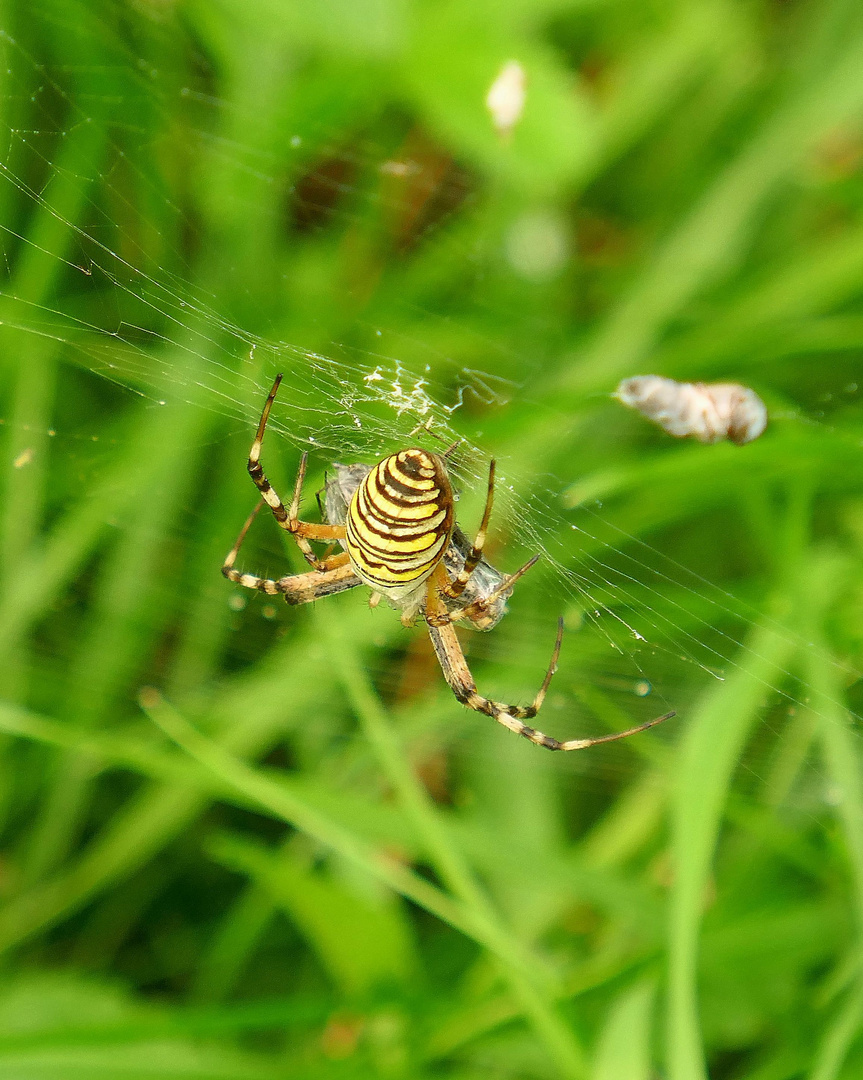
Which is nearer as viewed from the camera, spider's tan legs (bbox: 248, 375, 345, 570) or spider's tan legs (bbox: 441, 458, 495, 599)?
spider's tan legs (bbox: 441, 458, 495, 599)

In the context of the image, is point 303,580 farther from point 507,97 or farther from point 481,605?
point 507,97

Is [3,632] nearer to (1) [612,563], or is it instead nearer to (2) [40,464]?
(2) [40,464]

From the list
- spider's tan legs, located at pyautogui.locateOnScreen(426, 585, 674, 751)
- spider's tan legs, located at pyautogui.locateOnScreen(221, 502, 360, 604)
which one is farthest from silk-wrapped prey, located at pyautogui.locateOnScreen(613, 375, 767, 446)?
spider's tan legs, located at pyautogui.locateOnScreen(221, 502, 360, 604)

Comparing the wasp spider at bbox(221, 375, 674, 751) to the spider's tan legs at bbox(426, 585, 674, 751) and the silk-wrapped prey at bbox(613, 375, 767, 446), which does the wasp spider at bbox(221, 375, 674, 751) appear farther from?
the silk-wrapped prey at bbox(613, 375, 767, 446)

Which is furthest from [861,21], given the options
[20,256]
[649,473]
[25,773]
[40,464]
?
[25,773]

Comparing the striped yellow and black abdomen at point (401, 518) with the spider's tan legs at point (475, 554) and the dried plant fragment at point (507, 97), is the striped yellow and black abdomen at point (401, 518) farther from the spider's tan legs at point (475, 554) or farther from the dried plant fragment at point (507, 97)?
the dried plant fragment at point (507, 97)

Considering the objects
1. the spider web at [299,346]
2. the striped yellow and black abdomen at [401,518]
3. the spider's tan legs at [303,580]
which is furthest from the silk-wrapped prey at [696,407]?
the spider's tan legs at [303,580]
